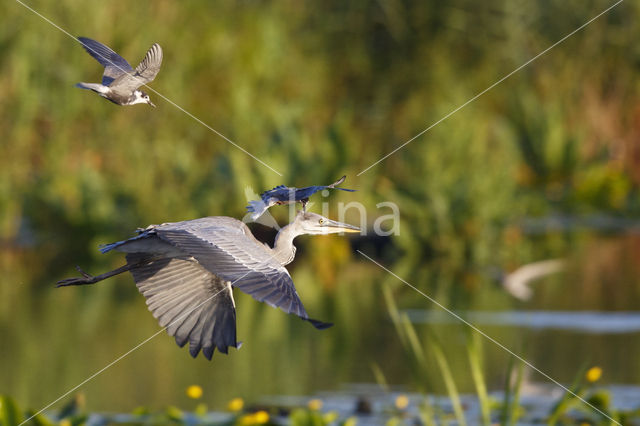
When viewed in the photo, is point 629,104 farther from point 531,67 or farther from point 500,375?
point 500,375

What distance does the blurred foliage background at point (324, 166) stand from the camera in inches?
342

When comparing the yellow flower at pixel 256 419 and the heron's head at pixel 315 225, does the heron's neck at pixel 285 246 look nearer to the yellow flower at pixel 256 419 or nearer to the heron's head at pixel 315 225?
the heron's head at pixel 315 225

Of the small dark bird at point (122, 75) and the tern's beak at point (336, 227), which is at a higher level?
the small dark bird at point (122, 75)

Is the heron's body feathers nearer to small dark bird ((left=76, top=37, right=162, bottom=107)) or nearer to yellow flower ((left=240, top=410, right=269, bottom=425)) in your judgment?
small dark bird ((left=76, top=37, right=162, bottom=107))

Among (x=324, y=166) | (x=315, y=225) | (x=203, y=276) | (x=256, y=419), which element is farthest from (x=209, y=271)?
(x=324, y=166)

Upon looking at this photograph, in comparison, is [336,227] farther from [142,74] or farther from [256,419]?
[256,419]

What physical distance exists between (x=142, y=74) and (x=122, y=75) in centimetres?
5

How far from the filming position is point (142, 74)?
1.64 metres

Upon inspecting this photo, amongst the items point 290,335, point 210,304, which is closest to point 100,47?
point 210,304

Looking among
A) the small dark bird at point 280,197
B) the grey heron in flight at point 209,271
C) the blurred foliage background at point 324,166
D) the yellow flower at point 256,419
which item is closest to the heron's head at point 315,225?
the grey heron in flight at point 209,271

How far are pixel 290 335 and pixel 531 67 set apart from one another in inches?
435

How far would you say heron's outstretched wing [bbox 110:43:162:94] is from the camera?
163 cm

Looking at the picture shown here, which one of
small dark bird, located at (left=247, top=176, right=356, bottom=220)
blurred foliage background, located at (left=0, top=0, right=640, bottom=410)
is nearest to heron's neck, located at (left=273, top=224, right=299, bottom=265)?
small dark bird, located at (left=247, top=176, right=356, bottom=220)

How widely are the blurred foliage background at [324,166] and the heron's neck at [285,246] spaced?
17.9 feet
